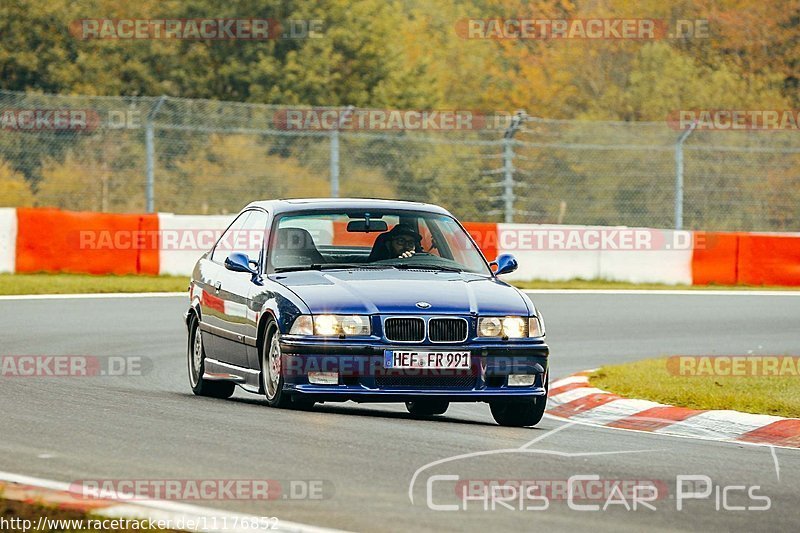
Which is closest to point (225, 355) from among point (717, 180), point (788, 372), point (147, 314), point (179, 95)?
point (788, 372)

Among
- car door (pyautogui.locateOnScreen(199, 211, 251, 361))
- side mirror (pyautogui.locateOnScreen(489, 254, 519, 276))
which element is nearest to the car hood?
side mirror (pyautogui.locateOnScreen(489, 254, 519, 276))

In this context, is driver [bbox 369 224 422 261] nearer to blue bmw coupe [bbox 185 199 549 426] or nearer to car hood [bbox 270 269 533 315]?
blue bmw coupe [bbox 185 199 549 426]

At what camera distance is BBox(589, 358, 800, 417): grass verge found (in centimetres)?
1160

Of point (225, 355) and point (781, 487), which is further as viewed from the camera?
point (225, 355)

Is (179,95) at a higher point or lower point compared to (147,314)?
higher

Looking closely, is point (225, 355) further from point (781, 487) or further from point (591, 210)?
point (591, 210)

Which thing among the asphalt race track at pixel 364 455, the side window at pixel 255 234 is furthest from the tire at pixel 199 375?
the side window at pixel 255 234

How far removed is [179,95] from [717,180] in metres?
18.6

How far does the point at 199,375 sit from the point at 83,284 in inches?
456

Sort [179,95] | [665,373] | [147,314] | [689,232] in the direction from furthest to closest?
[179,95]
[689,232]
[147,314]
[665,373]

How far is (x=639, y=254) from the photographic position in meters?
26.3

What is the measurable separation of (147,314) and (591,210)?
13138 mm

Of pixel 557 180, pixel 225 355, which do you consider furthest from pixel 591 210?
pixel 225 355

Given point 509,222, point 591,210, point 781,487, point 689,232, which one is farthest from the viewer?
point 591,210
